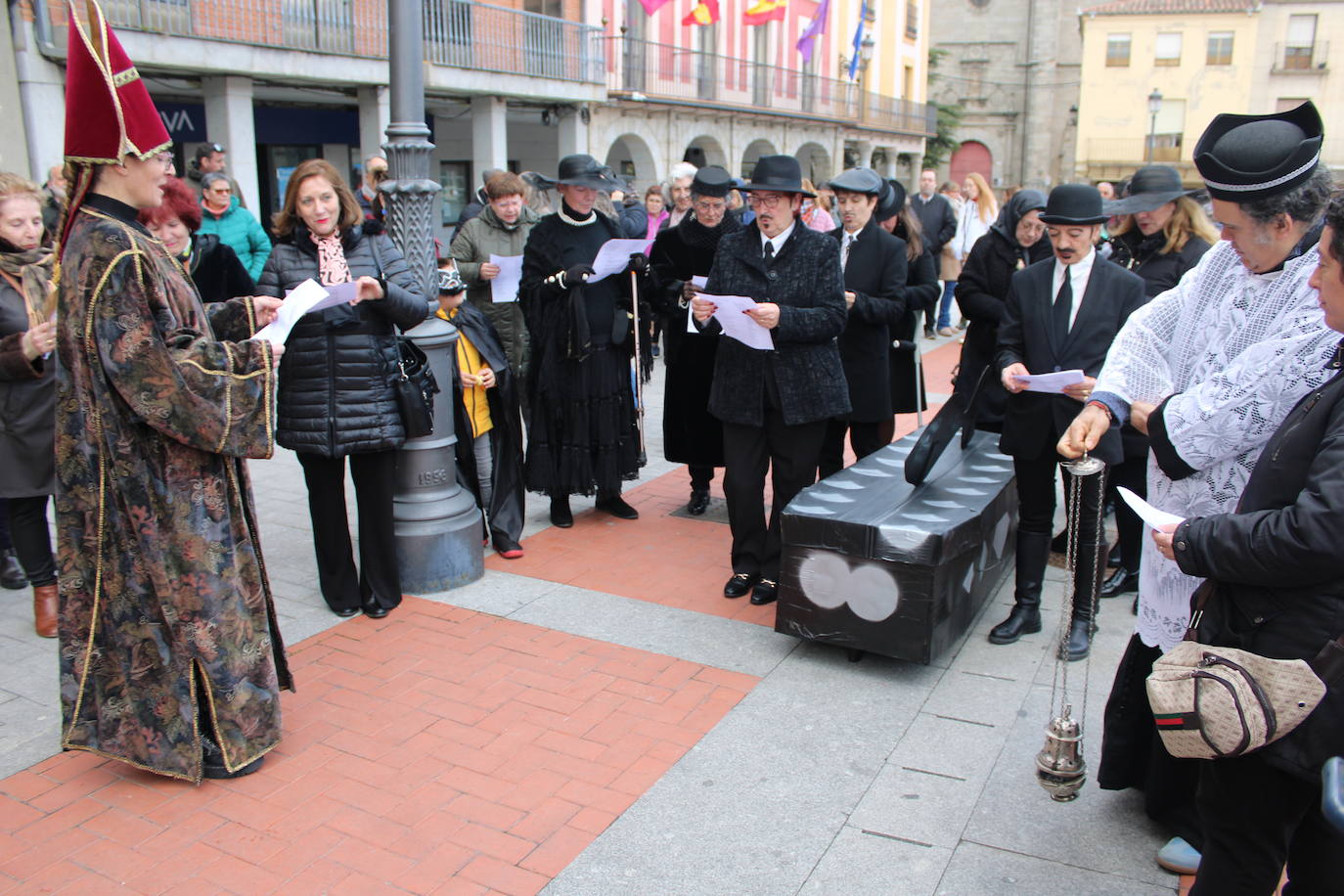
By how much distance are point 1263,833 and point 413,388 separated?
360cm

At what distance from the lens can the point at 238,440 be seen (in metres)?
3.36

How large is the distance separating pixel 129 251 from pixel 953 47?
54.9 meters

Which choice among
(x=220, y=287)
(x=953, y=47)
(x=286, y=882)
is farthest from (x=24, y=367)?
(x=953, y=47)

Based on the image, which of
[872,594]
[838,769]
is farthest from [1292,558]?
[872,594]

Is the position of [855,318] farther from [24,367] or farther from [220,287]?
[24,367]

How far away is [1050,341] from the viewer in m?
4.48

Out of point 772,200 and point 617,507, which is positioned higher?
point 772,200

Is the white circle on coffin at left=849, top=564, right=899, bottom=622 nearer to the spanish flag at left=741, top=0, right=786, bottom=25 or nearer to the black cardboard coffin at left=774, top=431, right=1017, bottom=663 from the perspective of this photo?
the black cardboard coffin at left=774, top=431, right=1017, bottom=663

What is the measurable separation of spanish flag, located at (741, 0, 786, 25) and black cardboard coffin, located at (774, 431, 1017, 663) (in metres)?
20.9

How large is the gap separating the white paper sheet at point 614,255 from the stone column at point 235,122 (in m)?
10.1

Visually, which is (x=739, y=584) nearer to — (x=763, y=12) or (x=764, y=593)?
(x=764, y=593)

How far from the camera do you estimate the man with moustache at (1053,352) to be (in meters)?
4.37

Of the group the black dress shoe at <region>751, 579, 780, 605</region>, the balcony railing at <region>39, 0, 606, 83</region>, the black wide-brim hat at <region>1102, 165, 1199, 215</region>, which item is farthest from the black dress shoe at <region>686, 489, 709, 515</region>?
the balcony railing at <region>39, 0, 606, 83</region>

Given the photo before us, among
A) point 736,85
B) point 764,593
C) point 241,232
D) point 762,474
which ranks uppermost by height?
point 736,85
